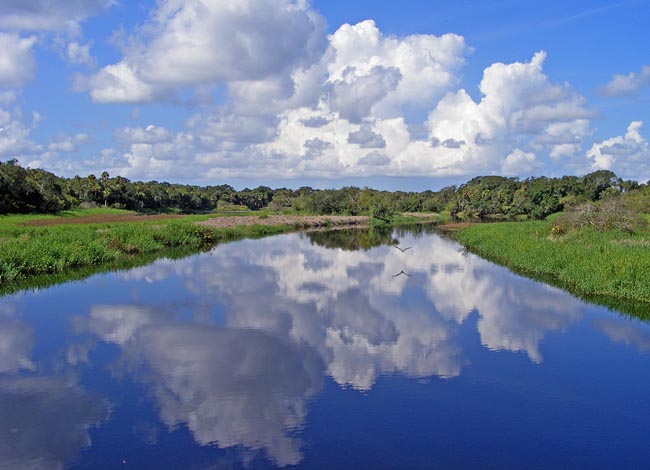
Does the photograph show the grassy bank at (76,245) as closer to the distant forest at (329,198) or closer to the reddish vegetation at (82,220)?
the reddish vegetation at (82,220)

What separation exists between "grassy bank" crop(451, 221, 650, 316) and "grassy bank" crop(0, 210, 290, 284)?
2219cm

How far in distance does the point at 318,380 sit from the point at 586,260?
16523 millimetres

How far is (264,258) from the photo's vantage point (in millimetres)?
31344

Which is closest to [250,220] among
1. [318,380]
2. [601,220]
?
[601,220]

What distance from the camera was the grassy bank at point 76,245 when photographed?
21906mm

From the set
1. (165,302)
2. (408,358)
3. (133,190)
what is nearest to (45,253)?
(165,302)

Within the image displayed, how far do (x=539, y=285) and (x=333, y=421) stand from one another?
15.9m

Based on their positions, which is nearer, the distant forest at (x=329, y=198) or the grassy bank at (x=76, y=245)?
the grassy bank at (x=76, y=245)

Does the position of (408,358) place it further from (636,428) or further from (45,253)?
(45,253)

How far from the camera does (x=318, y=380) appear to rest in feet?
34.2

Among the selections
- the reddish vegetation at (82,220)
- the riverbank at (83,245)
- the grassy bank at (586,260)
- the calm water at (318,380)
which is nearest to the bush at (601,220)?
the grassy bank at (586,260)

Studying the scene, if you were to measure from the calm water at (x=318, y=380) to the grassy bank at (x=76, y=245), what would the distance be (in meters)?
3.79

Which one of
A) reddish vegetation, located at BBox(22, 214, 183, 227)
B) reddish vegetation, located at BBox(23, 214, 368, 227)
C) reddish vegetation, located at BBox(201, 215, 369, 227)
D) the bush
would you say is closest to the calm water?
the bush

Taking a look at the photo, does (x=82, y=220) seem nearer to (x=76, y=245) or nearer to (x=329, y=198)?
(x=76, y=245)
